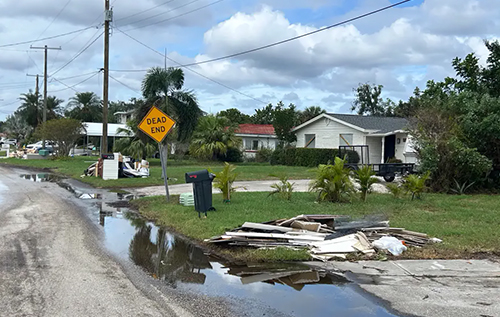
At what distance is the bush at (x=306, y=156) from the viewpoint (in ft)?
103

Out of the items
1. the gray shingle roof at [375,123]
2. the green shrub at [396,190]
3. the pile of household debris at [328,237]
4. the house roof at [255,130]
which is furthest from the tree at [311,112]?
the pile of household debris at [328,237]

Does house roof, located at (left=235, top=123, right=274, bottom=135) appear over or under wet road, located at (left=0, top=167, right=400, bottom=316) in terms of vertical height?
over

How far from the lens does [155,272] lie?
22.7ft

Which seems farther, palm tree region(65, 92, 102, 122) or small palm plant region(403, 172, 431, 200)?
palm tree region(65, 92, 102, 122)

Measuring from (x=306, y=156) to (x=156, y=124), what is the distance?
2140 cm

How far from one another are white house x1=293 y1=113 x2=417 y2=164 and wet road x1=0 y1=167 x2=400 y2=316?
2410 centimetres

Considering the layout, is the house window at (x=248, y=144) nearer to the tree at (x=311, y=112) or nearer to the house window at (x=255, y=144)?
the house window at (x=255, y=144)

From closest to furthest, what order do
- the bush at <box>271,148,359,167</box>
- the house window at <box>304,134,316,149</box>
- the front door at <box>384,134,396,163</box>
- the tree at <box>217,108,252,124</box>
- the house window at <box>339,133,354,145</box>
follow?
1. the bush at <box>271,148,359,167</box>
2. the front door at <box>384,134,396,163</box>
3. the house window at <box>339,133,354,145</box>
4. the house window at <box>304,134,316,149</box>
5. the tree at <box>217,108,252,124</box>

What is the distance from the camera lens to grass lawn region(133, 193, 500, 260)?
27.0 ft

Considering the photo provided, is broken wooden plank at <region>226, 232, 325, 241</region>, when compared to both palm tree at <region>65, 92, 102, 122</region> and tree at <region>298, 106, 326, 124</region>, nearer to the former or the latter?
tree at <region>298, 106, 326, 124</region>

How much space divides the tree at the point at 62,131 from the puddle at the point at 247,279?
28312 mm

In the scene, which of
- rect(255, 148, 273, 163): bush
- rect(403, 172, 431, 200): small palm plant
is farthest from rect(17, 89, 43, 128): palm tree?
rect(403, 172, 431, 200): small palm plant

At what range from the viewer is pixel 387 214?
453 inches

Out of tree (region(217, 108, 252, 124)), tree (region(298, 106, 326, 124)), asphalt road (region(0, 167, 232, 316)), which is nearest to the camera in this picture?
asphalt road (region(0, 167, 232, 316))
